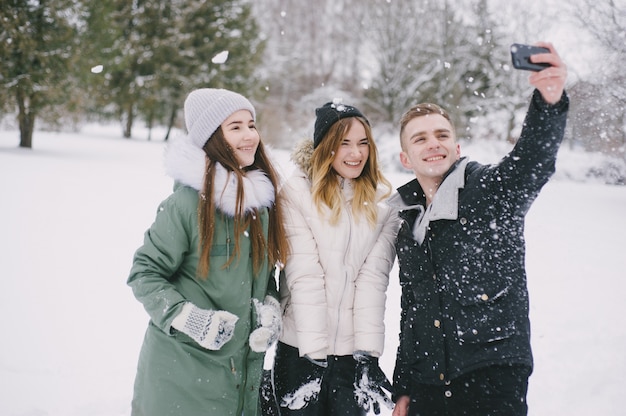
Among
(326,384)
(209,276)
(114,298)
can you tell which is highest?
(209,276)

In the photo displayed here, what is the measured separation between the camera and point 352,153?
235cm

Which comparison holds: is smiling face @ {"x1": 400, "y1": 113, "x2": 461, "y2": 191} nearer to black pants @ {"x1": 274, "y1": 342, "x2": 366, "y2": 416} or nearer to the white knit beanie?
the white knit beanie

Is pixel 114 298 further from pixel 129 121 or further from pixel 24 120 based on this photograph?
pixel 129 121

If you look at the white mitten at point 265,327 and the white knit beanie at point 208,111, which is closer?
the white mitten at point 265,327

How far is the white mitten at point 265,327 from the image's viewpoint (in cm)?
212

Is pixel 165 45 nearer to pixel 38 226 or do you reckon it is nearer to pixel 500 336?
pixel 38 226

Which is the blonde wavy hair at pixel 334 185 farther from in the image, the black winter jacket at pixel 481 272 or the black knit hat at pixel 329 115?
the black winter jacket at pixel 481 272

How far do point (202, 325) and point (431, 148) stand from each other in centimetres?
128

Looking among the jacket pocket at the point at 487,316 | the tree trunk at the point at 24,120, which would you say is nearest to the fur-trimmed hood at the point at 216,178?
the jacket pocket at the point at 487,316

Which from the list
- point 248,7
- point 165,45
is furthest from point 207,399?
point 248,7

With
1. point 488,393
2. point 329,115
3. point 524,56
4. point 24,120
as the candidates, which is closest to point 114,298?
point 329,115

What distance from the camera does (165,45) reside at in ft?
70.7

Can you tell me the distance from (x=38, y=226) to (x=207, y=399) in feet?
20.3

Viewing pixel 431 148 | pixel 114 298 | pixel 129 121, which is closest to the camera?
pixel 431 148
